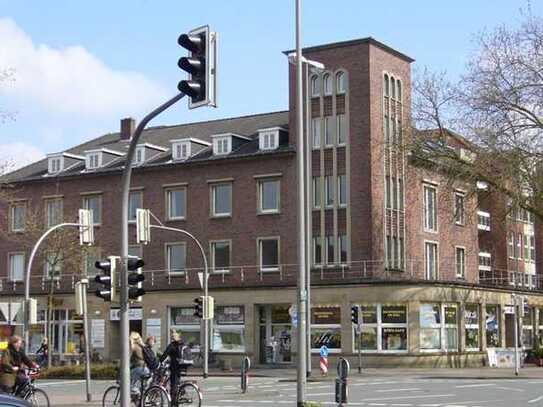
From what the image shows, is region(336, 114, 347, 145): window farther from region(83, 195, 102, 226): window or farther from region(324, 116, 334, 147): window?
region(83, 195, 102, 226): window

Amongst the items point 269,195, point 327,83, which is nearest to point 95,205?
point 269,195

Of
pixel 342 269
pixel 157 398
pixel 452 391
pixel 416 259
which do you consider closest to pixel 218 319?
pixel 342 269

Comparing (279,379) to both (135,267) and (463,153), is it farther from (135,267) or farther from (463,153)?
(135,267)

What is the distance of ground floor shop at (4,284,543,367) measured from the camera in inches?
1885

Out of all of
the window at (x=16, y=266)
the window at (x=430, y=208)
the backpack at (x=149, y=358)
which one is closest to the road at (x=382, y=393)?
the backpack at (x=149, y=358)

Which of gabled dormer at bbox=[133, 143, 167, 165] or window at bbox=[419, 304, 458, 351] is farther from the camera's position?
gabled dormer at bbox=[133, 143, 167, 165]

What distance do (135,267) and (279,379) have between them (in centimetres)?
2319

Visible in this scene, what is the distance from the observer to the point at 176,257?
5469 cm

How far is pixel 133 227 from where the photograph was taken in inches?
2223

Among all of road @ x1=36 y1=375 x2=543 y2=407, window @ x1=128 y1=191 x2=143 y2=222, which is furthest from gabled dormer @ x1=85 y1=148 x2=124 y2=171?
road @ x1=36 y1=375 x2=543 y2=407

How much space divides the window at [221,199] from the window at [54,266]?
8829 millimetres

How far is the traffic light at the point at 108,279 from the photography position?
1745 cm

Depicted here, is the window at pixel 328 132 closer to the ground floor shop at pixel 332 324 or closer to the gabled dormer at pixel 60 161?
the ground floor shop at pixel 332 324

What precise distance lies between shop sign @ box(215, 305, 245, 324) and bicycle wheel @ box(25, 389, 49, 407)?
1198 inches
